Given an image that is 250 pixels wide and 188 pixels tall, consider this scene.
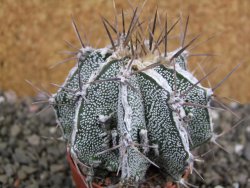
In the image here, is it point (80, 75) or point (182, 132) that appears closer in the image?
point (182, 132)

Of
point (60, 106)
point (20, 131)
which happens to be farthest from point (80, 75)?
point (20, 131)

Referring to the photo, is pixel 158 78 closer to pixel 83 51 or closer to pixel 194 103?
pixel 194 103

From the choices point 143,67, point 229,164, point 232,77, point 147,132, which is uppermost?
point 143,67

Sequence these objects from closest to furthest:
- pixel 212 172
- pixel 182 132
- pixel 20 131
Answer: pixel 182 132 < pixel 212 172 < pixel 20 131

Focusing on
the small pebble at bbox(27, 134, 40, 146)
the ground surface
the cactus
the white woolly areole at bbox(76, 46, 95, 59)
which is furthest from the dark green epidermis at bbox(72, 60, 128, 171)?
the small pebble at bbox(27, 134, 40, 146)

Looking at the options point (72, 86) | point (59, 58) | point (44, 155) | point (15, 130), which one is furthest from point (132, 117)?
point (59, 58)

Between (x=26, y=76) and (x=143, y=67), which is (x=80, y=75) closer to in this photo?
(x=143, y=67)
